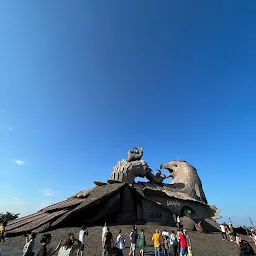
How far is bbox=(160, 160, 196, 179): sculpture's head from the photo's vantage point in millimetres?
36562

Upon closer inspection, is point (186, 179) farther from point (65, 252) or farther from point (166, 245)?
point (65, 252)

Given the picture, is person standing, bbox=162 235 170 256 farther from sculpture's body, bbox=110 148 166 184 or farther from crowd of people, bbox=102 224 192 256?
sculpture's body, bbox=110 148 166 184

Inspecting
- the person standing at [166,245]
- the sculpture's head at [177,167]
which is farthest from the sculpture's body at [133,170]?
the person standing at [166,245]

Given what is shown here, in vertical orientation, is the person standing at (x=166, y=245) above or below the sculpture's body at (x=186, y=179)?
below

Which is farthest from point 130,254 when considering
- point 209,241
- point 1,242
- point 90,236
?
point 1,242

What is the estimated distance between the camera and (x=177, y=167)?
38.2 metres

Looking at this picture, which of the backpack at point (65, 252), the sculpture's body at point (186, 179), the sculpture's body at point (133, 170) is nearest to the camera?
the backpack at point (65, 252)

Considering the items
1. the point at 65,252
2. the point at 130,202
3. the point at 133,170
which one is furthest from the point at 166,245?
the point at 133,170

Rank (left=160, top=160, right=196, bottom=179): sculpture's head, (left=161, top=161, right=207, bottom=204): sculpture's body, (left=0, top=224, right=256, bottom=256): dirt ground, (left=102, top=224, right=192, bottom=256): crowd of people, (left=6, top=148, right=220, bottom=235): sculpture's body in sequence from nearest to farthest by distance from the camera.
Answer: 1. (left=102, top=224, right=192, bottom=256): crowd of people
2. (left=0, top=224, right=256, bottom=256): dirt ground
3. (left=6, top=148, right=220, bottom=235): sculpture's body
4. (left=161, top=161, right=207, bottom=204): sculpture's body
5. (left=160, top=160, right=196, bottom=179): sculpture's head

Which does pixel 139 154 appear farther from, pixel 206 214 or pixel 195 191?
pixel 206 214

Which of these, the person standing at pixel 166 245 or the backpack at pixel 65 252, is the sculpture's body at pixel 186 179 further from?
the backpack at pixel 65 252

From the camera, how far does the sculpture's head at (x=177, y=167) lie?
3656 centimetres

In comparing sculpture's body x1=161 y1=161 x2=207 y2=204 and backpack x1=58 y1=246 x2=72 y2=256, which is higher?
sculpture's body x1=161 y1=161 x2=207 y2=204

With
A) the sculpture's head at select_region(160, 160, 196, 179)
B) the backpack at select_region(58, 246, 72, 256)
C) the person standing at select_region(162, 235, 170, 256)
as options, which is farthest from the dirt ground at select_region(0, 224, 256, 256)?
the sculpture's head at select_region(160, 160, 196, 179)
